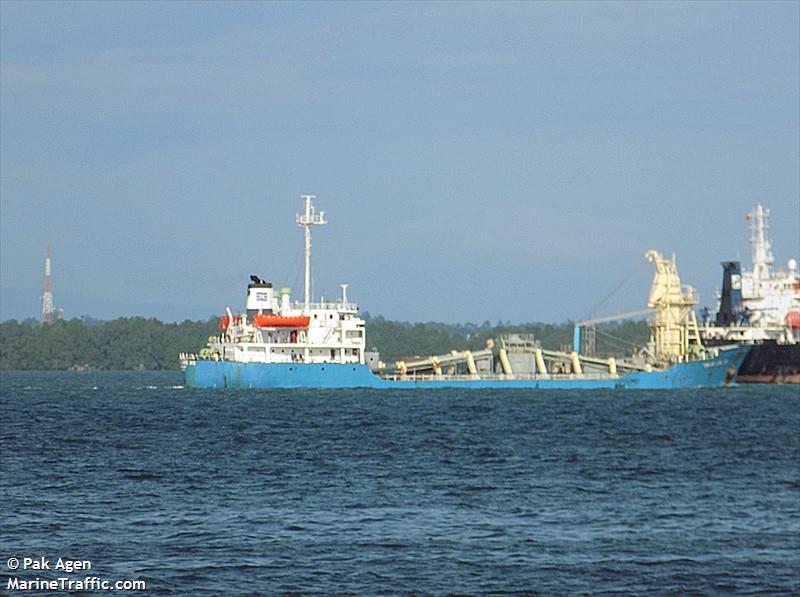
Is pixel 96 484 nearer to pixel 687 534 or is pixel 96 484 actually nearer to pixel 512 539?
pixel 512 539

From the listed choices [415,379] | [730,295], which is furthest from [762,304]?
[415,379]

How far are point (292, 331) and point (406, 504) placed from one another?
193ft

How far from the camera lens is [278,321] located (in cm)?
8875

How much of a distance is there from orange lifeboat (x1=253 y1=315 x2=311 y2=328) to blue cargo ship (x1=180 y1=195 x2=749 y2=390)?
2.5 inches

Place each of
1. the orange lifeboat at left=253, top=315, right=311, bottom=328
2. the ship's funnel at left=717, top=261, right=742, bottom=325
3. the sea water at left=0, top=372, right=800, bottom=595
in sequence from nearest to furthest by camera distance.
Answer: the sea water at left=0, top=372, right=800, bottom=595
the orange lifeboat at left=253, top=315, right=311, bottom=328
the ship's funnel at left=717, top=261, right=742, bottom=325

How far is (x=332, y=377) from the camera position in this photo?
88375 mm

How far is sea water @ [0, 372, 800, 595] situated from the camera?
2373 cm

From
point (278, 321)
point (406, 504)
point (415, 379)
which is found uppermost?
point (278, 321)

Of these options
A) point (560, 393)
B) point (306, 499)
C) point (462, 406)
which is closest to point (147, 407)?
point (462, 406)

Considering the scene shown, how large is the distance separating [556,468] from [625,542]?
44.7 feet

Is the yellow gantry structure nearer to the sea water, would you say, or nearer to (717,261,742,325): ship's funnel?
(717,261,742,325): ship's funnel

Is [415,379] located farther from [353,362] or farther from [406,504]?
[406,504]

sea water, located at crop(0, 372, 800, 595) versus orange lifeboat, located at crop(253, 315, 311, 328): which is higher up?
orange lifeboat, located at crop(253, 315, 311, 328)

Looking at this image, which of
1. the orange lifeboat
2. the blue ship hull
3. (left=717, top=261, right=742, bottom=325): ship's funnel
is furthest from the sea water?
(left=717, top=261, right=742, bottom=325): ship's funnel
